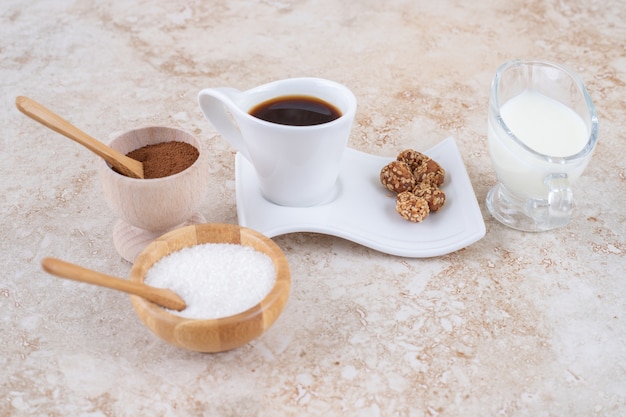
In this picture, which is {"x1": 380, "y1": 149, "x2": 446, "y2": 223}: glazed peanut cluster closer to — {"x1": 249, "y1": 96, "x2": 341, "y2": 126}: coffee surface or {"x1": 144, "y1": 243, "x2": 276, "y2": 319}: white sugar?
{"x1": 249, "y1": 96, "x2": 341, "y2": 126}: coffee surface

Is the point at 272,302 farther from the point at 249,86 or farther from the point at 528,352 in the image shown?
the point at 249,86

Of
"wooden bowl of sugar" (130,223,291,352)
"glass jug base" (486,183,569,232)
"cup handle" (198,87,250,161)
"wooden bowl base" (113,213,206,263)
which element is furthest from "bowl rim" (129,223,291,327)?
"glass jug base" (486,183,569,232)

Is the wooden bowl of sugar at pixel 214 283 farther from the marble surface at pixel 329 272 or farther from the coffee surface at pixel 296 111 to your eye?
the coffee surface at pixel 296 111

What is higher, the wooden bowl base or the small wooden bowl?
the small wooden bowl

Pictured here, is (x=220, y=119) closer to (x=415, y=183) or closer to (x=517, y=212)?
(x=415, y=183)

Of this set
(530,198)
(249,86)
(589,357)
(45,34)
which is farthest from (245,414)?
(45,34)
